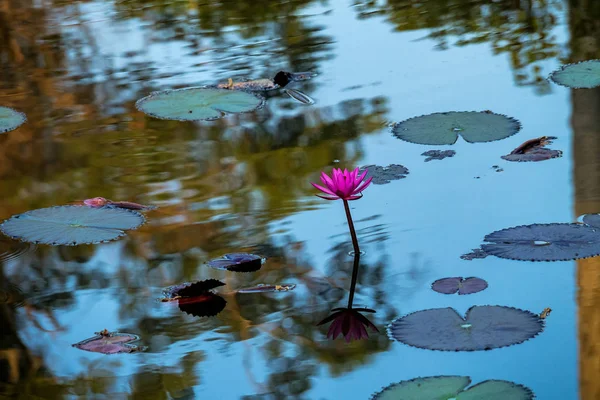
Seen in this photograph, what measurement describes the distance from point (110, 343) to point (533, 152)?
4.44ft

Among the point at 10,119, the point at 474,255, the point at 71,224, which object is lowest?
the point at 474,255

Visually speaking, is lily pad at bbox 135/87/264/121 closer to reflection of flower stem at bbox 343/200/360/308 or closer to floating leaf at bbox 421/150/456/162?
floating leaf at bbox 421/150/456/162

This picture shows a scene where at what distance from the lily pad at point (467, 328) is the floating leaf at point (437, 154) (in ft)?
2.90

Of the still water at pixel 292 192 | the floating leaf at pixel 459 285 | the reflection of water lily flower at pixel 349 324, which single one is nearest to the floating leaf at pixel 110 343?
the still water at pixel 292 192

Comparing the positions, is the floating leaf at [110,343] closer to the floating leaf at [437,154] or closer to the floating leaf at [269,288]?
the floating leaf at [269,288]

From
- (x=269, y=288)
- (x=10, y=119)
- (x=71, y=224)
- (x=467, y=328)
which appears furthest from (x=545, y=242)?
(x=10, y=119)

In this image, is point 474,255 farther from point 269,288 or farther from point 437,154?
point 437,154

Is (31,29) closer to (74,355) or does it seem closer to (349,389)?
(74,355)

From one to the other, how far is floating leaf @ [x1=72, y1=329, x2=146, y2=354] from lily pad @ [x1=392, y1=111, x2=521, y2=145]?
3.97ft

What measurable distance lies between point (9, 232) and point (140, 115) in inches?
37.2

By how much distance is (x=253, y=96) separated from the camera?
311cm

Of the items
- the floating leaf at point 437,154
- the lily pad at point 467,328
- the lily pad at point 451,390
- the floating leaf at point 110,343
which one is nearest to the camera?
the lily pad at point 451,390

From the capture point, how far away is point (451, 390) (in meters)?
1.45

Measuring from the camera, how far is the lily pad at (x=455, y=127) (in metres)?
2.62
